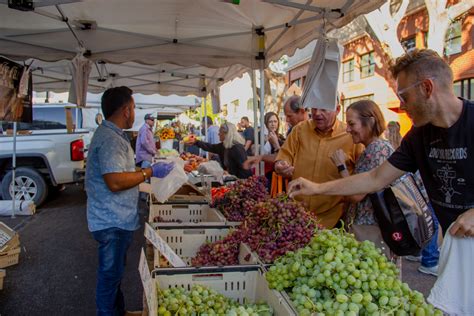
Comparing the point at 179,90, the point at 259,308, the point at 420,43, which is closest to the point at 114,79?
the point at 179,90

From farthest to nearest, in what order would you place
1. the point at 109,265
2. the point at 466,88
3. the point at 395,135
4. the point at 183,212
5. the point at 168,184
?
the point at 466,88 < the point at 395,135 < the point at 183,212 < the point at 168,184 < the point at 109,265

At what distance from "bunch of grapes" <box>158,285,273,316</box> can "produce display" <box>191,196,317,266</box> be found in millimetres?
353

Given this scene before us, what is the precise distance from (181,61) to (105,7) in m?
1.69

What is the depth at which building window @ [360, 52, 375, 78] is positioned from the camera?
18.4 m

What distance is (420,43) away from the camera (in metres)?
15.0

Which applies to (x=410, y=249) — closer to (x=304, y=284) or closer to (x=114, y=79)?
(x=304, y=284)

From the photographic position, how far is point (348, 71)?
20.6 meters

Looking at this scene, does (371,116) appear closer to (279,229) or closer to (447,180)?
(447,180)

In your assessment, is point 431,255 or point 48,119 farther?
point 48,119

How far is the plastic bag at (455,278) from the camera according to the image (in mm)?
1835

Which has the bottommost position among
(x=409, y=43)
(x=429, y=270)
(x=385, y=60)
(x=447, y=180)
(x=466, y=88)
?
(x=429, y=270)

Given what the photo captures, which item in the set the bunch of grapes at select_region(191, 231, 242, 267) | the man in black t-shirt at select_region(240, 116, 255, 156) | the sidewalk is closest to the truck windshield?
the sidewalk

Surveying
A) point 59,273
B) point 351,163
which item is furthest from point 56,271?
point 351,163

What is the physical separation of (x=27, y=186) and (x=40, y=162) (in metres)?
0.59
